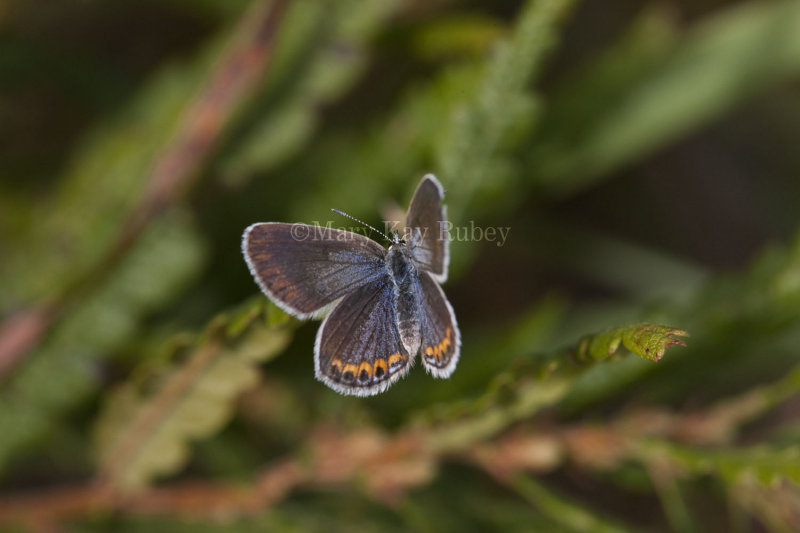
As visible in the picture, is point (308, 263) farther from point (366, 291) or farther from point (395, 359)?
point (395, 359)

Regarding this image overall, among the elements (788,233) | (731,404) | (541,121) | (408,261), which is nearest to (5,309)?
(408,261)

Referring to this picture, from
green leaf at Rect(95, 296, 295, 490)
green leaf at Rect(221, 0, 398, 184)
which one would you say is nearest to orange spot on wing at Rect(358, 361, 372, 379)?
green leaf at Rect(95, 296, 295, 490)

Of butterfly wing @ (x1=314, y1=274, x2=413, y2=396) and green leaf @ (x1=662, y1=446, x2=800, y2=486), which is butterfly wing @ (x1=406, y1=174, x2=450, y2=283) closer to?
butterfly wing @ (x1=314, y1=274, x2=413, y2=396)

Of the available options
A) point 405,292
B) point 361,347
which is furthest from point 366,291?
point 361,347

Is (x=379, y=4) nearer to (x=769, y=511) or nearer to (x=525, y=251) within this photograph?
(x=525, y=251)

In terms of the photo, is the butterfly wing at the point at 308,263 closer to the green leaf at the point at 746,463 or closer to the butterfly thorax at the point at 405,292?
the butterfly thorax at the point at 405,292

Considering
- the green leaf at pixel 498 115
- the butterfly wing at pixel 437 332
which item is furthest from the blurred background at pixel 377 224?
the butterfly wing at pixel 437 332
